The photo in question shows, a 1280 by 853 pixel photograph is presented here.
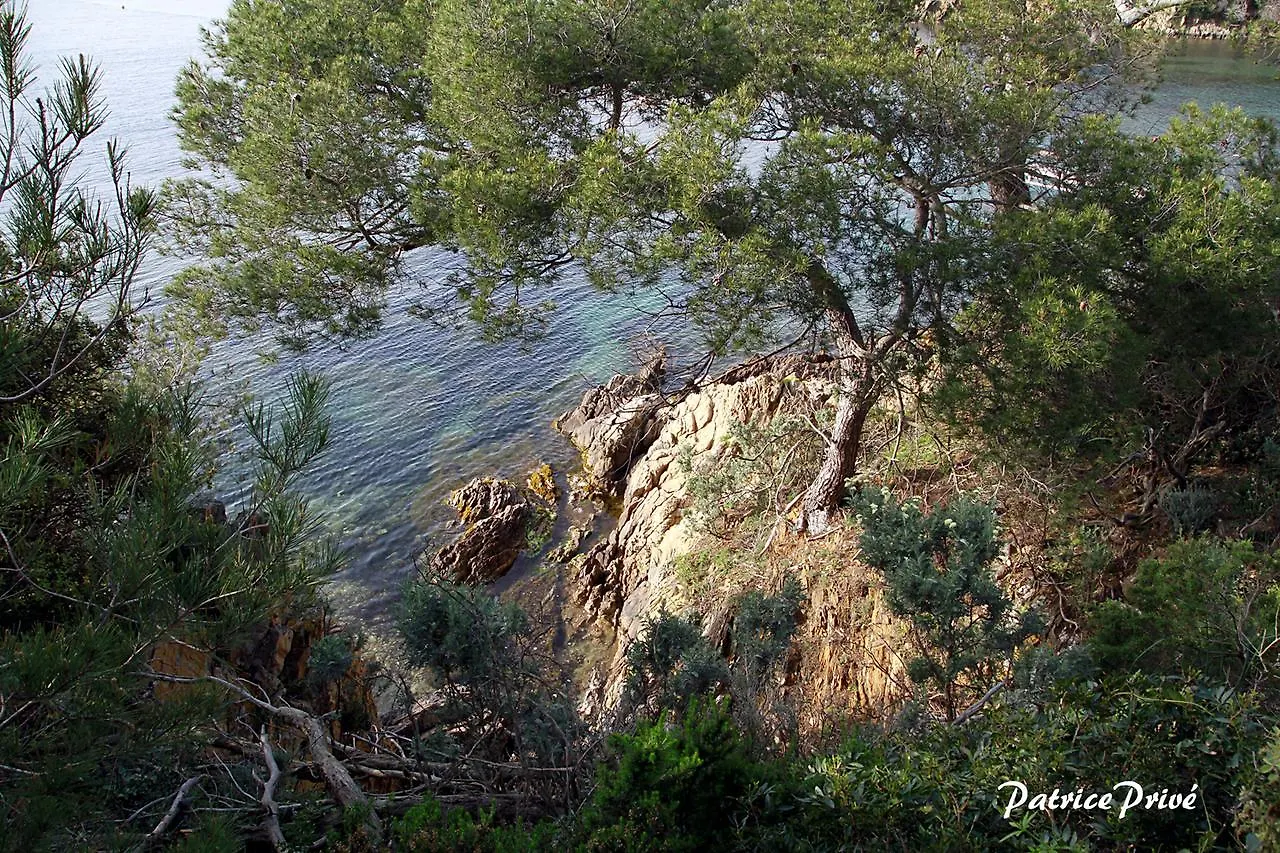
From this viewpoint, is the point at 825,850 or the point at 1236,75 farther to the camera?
the point at 1236,75

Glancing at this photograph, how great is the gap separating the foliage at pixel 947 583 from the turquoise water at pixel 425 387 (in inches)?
358

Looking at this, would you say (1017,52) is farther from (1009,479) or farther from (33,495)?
(33,495)

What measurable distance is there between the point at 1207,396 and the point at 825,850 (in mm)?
7098

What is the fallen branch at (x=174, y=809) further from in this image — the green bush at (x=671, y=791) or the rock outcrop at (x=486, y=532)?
the rock outcrop at (x=486, y=532)

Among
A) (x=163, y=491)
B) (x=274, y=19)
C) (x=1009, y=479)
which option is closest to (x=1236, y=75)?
(x=1009, y=479)

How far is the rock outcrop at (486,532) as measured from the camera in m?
13.9

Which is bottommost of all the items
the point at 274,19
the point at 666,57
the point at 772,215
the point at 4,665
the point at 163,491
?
the point at 4,665

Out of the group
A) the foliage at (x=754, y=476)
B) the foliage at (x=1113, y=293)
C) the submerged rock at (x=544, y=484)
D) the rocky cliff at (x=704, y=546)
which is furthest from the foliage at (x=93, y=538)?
A: the submerged rock at (x=544, y=484)

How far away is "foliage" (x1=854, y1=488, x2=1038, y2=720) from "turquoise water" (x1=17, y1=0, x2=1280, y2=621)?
9.10 metres

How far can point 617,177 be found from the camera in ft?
23.4

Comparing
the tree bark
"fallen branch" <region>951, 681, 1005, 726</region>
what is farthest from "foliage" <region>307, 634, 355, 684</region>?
the tree bark

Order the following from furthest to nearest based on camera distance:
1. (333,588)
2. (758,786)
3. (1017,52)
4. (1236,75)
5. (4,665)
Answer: (1236,75), (333,588), (1017,52), (758,786), (4,665)

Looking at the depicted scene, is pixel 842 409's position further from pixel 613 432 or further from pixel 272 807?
pixel 272 807

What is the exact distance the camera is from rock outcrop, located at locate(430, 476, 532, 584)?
13906mm
